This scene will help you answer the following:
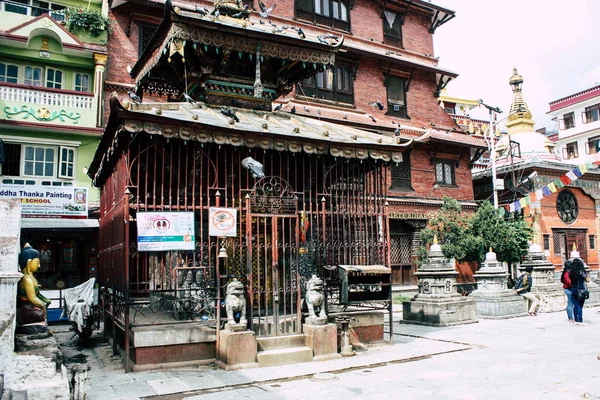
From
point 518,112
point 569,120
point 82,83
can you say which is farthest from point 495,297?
point 569,120

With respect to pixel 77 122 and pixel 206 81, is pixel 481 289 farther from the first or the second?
pixel 77 122

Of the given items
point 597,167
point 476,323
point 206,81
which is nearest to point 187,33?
point 206,81

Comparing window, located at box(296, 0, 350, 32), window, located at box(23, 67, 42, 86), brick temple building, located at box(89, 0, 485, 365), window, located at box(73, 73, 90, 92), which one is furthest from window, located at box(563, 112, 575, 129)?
window, located at box(23, 67, 42, 86)

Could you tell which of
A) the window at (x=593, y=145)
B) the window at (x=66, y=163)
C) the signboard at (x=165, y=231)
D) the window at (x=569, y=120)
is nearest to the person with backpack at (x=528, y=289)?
the signboard at (x=165, y=231)

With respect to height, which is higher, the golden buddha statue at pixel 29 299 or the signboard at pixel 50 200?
the signboard at pixel 50 200

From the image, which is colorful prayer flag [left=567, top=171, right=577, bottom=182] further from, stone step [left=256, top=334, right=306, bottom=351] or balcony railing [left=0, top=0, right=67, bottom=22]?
balcony railing [left=0, top=0, right=67, bottom=22]

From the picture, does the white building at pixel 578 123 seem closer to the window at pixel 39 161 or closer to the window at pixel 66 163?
the window at pixel 66 163

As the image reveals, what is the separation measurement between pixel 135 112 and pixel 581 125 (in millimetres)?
51937

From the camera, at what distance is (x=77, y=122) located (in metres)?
20.0

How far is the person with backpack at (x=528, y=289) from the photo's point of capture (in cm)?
1961

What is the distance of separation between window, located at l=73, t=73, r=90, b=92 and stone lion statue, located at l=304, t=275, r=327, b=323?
15894 millimetres

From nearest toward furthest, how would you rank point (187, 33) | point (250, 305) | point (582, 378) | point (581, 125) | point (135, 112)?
point (582, 378) < point (135, 112) < point (250, 305) < point (187, 33) < point (581, 125)

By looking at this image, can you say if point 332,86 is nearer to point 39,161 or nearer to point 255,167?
point 39,161

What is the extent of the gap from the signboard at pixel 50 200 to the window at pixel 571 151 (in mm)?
48563
